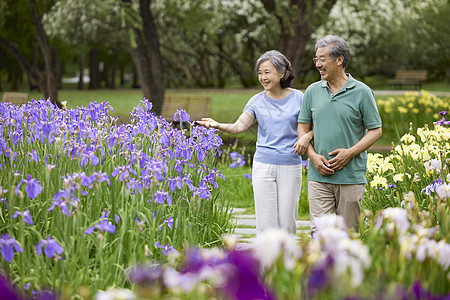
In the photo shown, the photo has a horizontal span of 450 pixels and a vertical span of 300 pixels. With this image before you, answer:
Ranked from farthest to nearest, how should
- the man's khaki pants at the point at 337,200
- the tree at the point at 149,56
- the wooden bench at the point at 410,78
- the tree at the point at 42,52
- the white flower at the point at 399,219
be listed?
the wooden bench at the point at 410,78 < the tree at the point at 42,52 < the tree at the point at 149,56 < the man's khaki pants at the point at 337,200 < the white flower at the point at 399,219

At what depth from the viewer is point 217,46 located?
1094 inches

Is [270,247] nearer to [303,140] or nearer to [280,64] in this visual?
[303,140]

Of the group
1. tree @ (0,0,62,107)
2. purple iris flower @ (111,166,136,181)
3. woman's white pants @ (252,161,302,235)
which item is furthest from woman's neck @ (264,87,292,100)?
tree @ (0,0,62,107)

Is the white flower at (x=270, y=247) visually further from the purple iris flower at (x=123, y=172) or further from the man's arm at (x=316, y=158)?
the man's arm at (x=316, y=158)

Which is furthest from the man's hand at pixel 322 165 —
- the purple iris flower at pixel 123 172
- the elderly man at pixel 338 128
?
the purple iris flower at pixel 123 172

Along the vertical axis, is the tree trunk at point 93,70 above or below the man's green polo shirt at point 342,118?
above

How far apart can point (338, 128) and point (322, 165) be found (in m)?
0.25

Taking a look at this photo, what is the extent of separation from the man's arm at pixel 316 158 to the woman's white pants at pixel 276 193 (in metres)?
0.16

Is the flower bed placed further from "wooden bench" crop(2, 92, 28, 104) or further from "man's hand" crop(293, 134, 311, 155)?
"wooden bench" crop(2, 92, 28, 104)

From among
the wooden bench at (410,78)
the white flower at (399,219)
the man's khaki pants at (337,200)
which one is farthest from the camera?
the wooden bench at (410,78)

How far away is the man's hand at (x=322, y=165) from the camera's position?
3.87 metres

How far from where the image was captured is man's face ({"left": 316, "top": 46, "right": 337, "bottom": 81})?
12.6ft

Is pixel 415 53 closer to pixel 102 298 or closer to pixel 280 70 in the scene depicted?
pixel 280 70

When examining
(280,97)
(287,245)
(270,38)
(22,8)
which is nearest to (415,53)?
(270,38)
